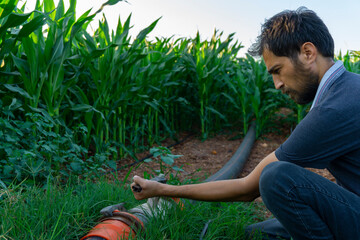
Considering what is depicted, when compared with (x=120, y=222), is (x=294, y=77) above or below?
above

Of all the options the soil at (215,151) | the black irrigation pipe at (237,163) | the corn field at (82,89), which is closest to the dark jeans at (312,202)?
the black irrigation pipe at (237,163)

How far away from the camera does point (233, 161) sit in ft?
10.8

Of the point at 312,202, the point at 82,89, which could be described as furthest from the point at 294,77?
the point at 82,89

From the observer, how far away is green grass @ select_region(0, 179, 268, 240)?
4.97ft

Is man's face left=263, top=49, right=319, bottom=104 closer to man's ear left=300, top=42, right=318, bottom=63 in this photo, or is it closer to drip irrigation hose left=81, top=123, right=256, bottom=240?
man's ear left=300, top=42, right=318, bottom=63

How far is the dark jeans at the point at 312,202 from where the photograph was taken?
4.52ft

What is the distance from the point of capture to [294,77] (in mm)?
1556

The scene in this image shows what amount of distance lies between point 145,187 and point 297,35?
97cm

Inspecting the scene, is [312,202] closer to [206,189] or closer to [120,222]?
[206,189]

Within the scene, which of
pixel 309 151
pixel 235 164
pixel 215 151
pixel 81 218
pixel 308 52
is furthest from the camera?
pixel 215 151

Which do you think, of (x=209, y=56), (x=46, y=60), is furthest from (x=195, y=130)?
(x=46, y=60)

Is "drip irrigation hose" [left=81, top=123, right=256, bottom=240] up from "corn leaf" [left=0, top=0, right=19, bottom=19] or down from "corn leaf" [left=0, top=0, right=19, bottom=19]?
down

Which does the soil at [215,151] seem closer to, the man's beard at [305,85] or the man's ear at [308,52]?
the man's beard at [305,85]

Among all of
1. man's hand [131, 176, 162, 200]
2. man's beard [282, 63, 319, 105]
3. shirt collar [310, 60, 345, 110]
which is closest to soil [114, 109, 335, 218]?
man's hand [131, 176, 162, 200]
